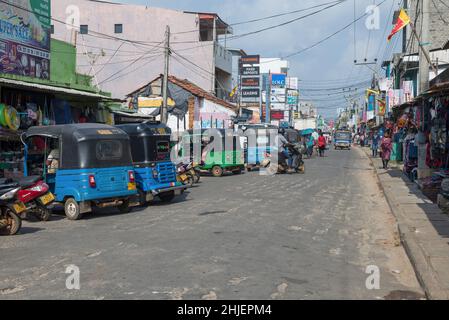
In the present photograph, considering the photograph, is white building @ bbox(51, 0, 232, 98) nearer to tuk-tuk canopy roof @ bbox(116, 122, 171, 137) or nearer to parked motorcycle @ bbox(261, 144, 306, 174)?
parked motorcycle @ bbox(261, 144, 306, 174)

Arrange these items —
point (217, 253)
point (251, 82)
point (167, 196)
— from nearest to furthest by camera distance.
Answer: point (217, 253)
point (167, 196)
point (251, 82)

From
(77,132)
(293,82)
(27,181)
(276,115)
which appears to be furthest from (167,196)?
(293,82)

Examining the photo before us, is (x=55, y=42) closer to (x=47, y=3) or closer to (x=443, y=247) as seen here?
(x=47, y=3)

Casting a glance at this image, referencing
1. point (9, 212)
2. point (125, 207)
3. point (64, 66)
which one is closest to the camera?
point (9, 212)

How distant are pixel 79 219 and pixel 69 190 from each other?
75cm

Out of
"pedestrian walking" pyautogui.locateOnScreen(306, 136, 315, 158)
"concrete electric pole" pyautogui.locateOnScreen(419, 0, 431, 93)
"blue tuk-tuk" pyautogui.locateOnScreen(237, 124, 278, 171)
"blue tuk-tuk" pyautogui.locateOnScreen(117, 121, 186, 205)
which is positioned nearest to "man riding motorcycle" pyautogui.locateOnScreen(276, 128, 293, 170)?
"blue tuk-tuk" pyautogui.locateOnScreen(237, 124, 278, 171)

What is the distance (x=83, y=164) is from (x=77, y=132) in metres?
0.84

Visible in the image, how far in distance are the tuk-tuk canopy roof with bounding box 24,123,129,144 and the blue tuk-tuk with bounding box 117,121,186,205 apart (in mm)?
1087

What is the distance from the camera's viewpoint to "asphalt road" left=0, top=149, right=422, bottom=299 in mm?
6496

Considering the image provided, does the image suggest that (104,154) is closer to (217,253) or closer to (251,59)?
(217,253)

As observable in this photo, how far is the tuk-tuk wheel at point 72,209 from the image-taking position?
12.8 metres

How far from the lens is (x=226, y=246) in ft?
29.3

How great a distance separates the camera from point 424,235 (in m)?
10.0
